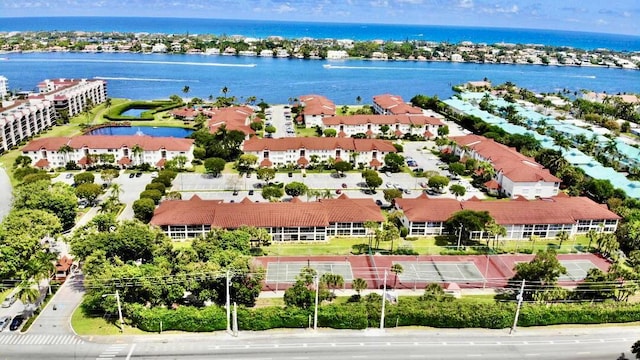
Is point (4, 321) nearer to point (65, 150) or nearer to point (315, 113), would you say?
point (65, 150)

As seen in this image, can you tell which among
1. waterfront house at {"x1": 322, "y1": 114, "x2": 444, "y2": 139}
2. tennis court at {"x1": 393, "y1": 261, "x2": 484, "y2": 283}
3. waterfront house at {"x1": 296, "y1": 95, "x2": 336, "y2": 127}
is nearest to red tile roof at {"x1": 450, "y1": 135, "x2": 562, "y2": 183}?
waterfront house at {"x1": 322, "y1": 114, "x2": 444, "y2": 139}

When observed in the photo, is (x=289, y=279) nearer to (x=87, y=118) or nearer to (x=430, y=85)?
(x=87, y=118)

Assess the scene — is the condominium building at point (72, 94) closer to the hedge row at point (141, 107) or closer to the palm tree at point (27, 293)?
the hedge row at point (141, 107)

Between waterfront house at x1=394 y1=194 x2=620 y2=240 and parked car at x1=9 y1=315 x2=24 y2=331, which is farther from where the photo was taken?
waterfront house at x1=394 y1=194 x2=620 y2=240

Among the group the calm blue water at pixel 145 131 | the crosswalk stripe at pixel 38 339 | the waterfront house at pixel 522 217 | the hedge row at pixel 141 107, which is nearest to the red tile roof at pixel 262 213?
the waterfront house at pixel 522 217

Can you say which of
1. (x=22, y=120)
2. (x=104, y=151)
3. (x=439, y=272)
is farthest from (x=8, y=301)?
(x=22, y=120)

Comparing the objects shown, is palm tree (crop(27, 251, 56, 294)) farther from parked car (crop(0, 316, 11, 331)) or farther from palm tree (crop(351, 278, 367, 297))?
palm tree (crop(351, 278, 367, 297))
